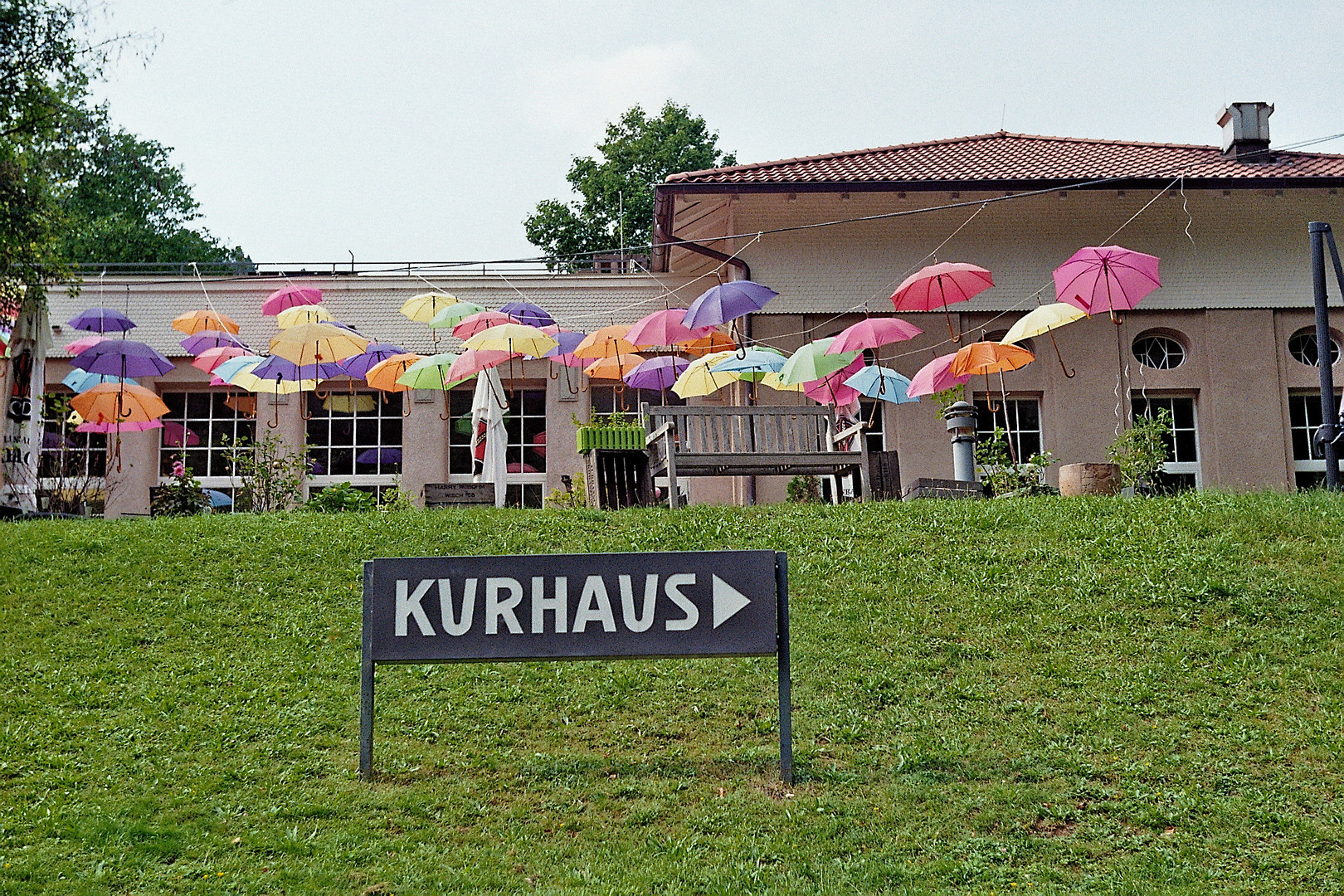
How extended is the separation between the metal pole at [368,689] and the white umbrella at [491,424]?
849 centimetres

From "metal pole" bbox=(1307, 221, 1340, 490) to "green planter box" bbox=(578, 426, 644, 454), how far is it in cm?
668

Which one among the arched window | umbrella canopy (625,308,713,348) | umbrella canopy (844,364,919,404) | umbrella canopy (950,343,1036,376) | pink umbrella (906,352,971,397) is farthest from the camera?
the arched window

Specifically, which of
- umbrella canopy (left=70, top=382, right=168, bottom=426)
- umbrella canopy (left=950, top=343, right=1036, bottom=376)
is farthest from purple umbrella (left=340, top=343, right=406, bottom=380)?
umbrella canopy (left=950, top=343, right=1036, bottom=376)

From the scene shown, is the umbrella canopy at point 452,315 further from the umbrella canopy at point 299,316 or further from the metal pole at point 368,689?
the metal pole at point 368,689

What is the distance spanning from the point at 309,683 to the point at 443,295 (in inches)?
462

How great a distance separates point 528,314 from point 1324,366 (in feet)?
34.3

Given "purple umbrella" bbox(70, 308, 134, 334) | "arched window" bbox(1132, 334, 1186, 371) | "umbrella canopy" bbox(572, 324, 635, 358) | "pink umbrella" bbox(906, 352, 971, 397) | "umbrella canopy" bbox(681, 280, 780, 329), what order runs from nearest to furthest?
1. "umbrella canopy" bbox(681, 280, 780, 329)
2. "pink umbrella" bbox(906, 352, 971, 397)
3. "umbrella canopy" bbox(572, 324, 635, 358)
4. "purple umbrella" bbox(70, 308, 134, 334)
5. "arched window" bbox(1132, 334, 1186, 371)

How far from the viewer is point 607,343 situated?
1675cm

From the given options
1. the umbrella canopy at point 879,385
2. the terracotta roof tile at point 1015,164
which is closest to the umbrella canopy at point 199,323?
the terracotta roof tile at point 1015,164

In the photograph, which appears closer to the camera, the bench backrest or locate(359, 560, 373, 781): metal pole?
locate(359, 560, 373, 781): metal pole

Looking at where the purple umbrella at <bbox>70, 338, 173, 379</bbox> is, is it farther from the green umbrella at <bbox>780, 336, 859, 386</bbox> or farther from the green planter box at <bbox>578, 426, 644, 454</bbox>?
the green umbrella at <bbox>780, 336, 859, 386</bbox>

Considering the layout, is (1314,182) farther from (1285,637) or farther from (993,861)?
(993,861)

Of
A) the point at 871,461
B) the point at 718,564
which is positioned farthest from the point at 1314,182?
the point at 718,564

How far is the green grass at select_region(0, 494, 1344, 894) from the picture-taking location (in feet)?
17.7
